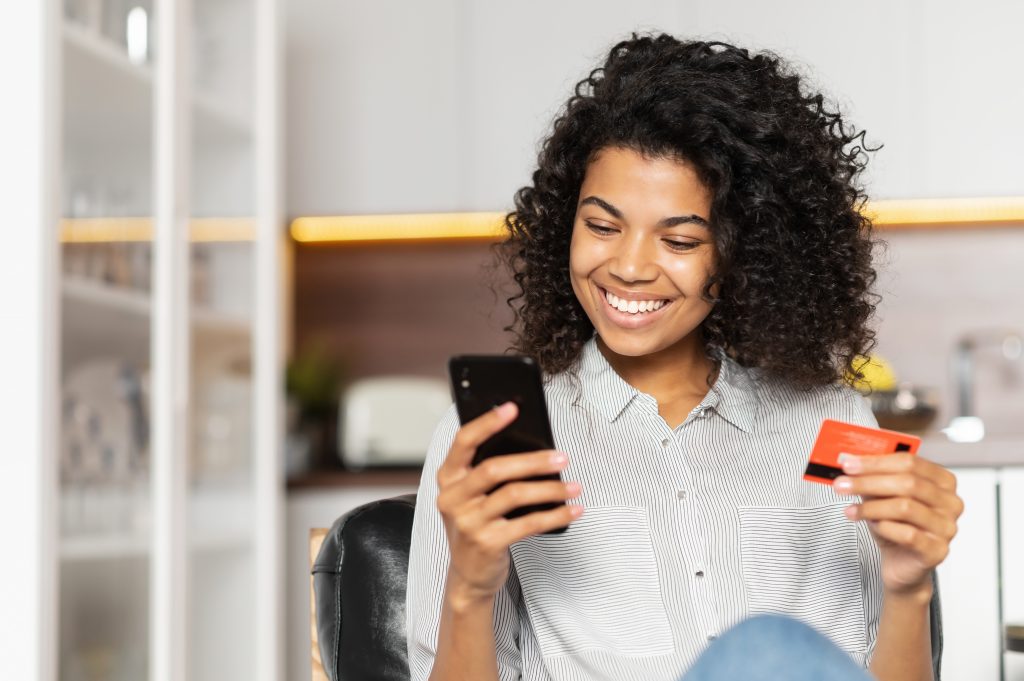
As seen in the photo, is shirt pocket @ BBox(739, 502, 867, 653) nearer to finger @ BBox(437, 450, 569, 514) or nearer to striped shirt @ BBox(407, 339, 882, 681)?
striped shirt @ BBox(407, 339, 882, 681)

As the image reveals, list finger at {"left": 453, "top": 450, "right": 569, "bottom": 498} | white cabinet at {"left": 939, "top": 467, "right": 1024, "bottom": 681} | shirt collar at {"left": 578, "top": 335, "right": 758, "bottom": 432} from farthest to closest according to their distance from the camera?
white cabinet at {"left": 939, "top": 467, "right": 1024, "bottom": 681}, shirt collar at {"left": 578, "top": 335, "right": 758, "bottom": 432}, finger at {"left": 453, "top": 450, "right": 569, "bottom": 498}

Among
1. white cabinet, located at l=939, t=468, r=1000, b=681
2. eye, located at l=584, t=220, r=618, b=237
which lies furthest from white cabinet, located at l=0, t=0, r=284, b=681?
white cabinet, located at l=939, t=468, r=1000, b=681

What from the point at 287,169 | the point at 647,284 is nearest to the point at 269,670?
the point at 287,169

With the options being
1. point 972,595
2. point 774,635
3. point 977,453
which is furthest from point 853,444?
point 977,453

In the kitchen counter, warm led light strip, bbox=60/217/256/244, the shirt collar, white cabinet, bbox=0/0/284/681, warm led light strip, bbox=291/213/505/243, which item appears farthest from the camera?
warm led light strip, bbox=291/213/505/243

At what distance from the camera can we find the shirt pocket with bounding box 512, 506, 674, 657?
1.15 m

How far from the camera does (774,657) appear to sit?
33.0 inches

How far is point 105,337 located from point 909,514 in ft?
4.98

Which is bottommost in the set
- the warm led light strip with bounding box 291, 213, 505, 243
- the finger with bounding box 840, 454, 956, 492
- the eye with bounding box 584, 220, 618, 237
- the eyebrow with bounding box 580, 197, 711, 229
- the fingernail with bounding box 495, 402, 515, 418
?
the finger with bounding box 840, 454, 956, 492

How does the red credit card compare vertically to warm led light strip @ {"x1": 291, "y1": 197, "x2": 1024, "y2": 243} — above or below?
below

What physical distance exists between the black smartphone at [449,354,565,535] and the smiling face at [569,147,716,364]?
0.23 meters

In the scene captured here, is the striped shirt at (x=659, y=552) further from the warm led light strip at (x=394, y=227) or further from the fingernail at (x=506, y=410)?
the warm led light strip at (x=394, y=227)

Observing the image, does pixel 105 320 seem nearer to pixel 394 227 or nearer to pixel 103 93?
pixel 103 93

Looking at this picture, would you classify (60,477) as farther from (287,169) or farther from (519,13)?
(519,13)
